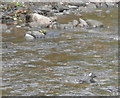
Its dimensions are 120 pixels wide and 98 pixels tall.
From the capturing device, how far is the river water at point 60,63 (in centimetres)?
1119

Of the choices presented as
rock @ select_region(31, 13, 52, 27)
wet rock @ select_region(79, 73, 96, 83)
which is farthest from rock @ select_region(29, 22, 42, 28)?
wet rock @ select_region(79, 73, 96, 83)

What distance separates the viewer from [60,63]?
13688 mm

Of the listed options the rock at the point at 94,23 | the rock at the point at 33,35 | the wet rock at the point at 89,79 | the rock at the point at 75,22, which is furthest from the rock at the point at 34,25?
the wet rock at the point at 89,79

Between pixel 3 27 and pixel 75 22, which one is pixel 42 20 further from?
pixel 3 27

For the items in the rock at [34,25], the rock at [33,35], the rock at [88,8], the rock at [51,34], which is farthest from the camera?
the rock at [88,8]

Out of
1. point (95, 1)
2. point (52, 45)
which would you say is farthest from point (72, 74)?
point (95, 1)

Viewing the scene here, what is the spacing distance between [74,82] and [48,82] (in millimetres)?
769

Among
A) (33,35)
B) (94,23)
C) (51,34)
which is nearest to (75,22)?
(94,23)

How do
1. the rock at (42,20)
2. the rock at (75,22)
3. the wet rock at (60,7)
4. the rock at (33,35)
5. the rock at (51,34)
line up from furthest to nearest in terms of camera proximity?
the wet rock at (60,7), the rock at (75,22), the rock at (42,20), the rock at (51,34), the rock at (33,35)

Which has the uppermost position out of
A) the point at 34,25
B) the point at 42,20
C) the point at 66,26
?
the point at 42,20

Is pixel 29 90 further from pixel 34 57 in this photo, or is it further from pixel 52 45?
pixel 52 45

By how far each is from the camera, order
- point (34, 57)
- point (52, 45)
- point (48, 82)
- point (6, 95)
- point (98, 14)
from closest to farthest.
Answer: point (6, 95) → point (48, 82) → point (34, 57) → point (52, 45) → point (98, 14)

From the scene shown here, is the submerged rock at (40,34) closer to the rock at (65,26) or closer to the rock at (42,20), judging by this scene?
the rock at (65,26)

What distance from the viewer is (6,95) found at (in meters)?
10.5
